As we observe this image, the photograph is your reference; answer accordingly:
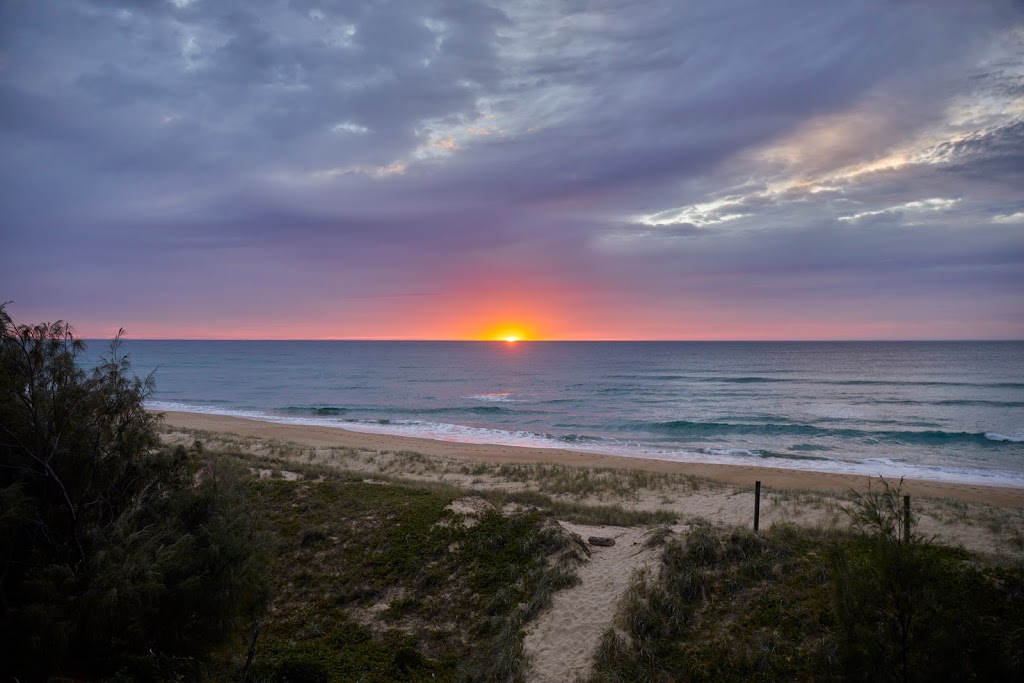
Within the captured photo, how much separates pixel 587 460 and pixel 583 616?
2010 centimetres

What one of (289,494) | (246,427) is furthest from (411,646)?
(246,427)

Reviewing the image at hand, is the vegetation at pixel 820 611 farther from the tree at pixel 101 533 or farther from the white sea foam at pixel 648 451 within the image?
the white sea foam at pixel 648 451

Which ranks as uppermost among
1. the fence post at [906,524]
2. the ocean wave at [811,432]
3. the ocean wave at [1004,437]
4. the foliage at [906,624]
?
the fence post at [906,524]

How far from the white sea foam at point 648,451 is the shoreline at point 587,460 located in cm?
130

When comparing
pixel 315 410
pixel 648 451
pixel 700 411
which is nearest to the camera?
pixel 648 451

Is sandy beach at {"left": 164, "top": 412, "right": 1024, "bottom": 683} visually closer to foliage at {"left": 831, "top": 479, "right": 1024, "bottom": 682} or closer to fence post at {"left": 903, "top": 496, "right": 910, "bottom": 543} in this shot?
foliage at {"left": 831, "top": 479, "right": 1024, "bottom": 682}

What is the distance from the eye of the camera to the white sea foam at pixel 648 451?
91.9ft

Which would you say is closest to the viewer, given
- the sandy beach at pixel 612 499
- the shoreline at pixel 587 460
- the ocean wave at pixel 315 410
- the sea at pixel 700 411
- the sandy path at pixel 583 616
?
the sandy path at pixel 583 616

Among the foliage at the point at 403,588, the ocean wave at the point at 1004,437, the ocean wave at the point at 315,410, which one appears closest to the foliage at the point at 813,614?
the foliage at the point at 403,588

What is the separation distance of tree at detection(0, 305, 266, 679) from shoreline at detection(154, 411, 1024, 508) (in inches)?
745

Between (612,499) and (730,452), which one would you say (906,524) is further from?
(730,452)

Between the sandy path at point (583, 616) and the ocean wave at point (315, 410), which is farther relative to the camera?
the ocean wave at point (315, 410)

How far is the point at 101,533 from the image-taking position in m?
8.52

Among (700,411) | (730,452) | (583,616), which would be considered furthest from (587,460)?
(700,411)
